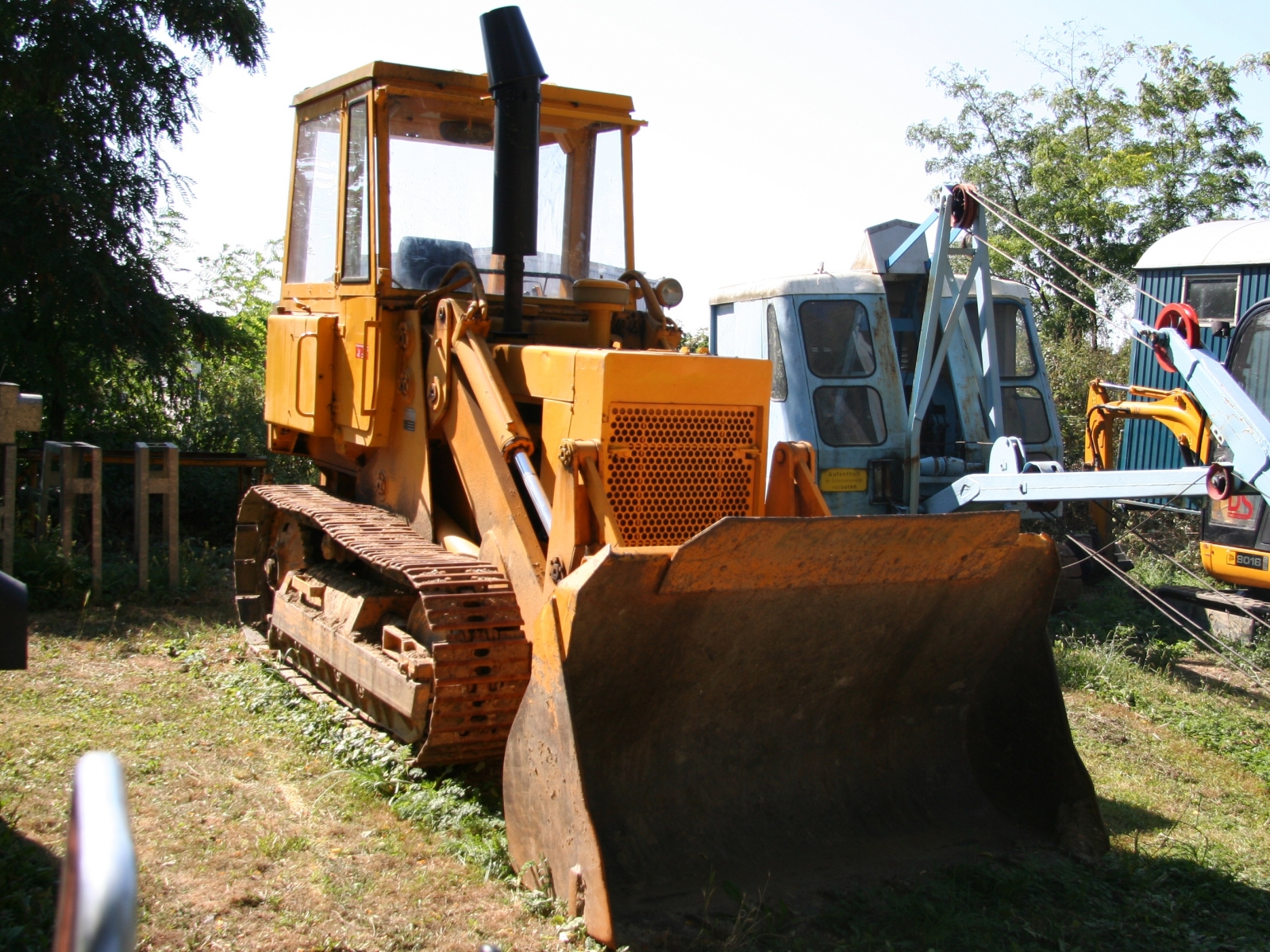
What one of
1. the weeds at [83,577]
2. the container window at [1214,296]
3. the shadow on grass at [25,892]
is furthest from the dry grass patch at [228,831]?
→ the container window at [1214,296]

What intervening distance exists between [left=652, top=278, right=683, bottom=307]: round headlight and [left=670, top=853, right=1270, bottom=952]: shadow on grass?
2.83 m

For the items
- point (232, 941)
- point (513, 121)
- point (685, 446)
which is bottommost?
point (232, 941)

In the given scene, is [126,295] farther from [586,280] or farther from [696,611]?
[696,611]

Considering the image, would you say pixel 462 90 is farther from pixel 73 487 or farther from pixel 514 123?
pixel 73 487

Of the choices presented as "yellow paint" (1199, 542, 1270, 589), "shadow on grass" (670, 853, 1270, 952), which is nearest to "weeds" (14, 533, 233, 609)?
"shadow on grass" (670, 853, 1270, 952)

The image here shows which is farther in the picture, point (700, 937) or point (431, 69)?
point (431, 69)

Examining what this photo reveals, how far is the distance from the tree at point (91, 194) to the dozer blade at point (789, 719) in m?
8.32

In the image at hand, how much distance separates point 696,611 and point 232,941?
1.75m

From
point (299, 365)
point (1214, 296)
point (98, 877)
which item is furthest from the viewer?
point (1214, 296)

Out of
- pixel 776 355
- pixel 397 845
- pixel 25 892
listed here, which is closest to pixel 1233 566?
pixel 776 355

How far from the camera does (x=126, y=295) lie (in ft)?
35.3

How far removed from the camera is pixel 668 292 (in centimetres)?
567

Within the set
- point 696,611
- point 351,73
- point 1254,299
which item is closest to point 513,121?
point 351,73

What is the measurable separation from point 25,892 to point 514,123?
132 inches
